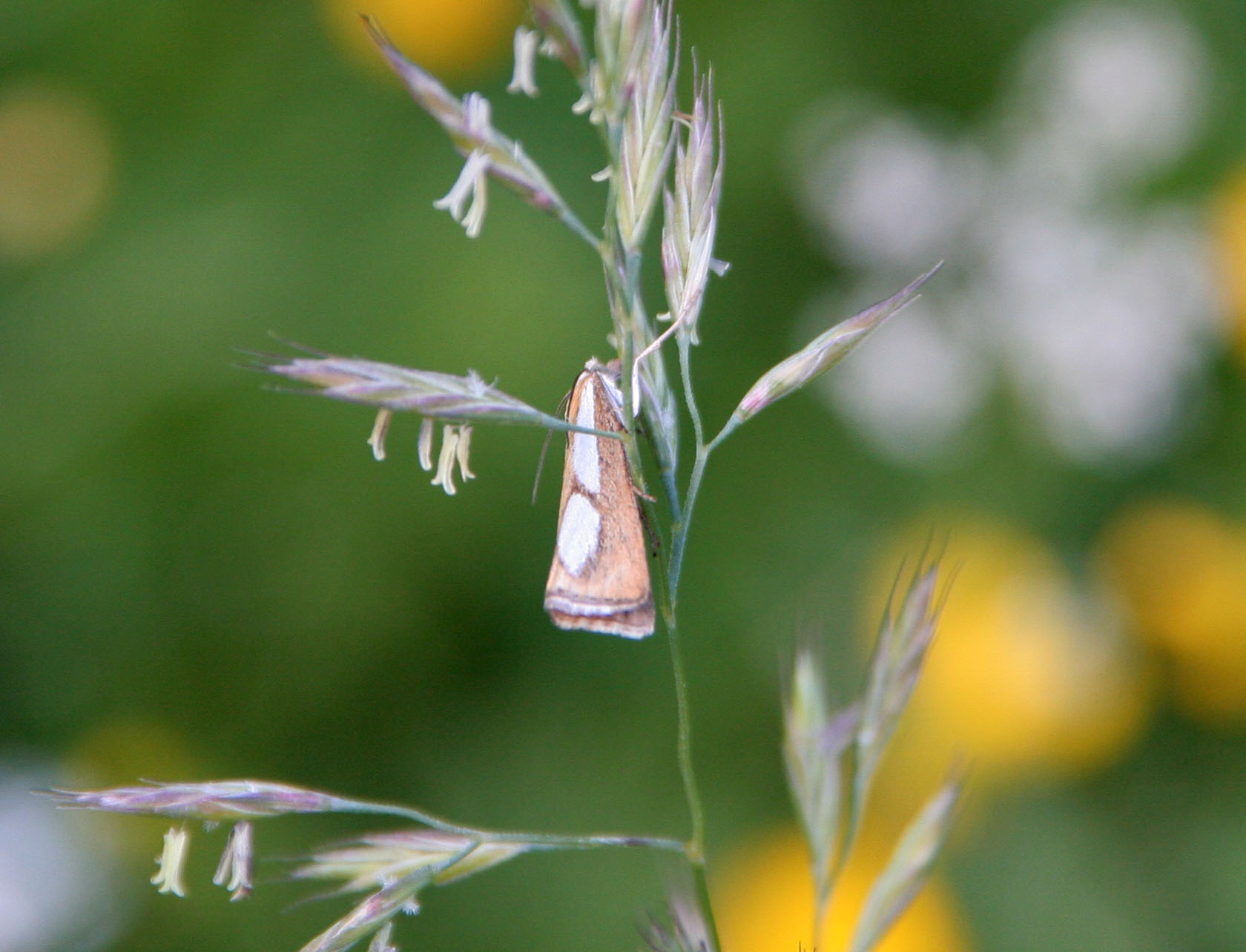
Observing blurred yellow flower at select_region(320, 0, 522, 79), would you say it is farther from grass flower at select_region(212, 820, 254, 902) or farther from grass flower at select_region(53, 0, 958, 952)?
grass flower at select_region(212, 820, 254, 902)

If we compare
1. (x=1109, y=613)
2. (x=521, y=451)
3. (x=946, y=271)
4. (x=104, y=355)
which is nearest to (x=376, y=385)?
(x=521, y=451)

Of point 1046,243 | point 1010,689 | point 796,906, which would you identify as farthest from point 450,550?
point 1046,243

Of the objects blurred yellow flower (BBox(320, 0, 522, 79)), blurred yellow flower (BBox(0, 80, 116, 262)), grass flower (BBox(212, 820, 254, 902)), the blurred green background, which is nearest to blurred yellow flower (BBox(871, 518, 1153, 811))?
the blurred green background

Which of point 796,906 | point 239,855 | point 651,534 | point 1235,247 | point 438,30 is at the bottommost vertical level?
point 796,906

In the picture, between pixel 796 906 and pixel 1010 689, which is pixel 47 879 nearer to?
pixel 796 906

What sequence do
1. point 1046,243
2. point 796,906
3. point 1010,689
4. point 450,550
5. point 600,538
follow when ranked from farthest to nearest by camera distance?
point 1046,243 < point 450,550 < point 1010,689 < point 796,906 < point 600,538

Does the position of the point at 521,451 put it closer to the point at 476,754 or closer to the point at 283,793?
the point at 476,754

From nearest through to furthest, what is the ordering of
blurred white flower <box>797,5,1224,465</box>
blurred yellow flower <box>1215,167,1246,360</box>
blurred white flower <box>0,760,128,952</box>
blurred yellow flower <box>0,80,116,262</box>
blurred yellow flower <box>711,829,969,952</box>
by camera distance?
blurred yellow flower <box>711,829,969,952</box>
blurred white flower <box>0,760,128,952</box>
blurred yellow flower <box>0,80,116,262</box>
blurred yellow flower <box>1215,167,1246,360</box>
blurred white flower <box>797,5,1224,465</box>
